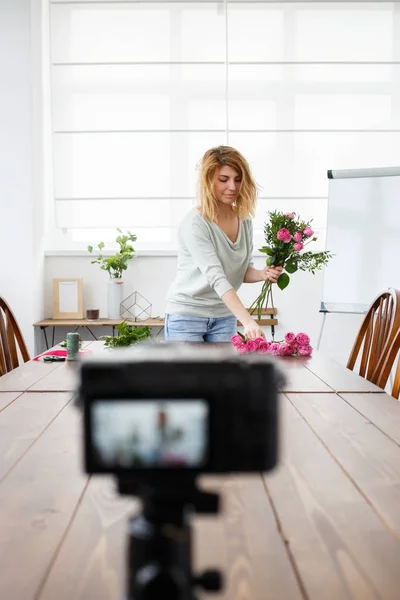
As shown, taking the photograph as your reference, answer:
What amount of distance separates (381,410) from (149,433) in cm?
116

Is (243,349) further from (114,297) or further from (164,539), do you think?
(114,297)

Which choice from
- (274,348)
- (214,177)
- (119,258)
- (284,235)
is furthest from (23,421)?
(119,258)

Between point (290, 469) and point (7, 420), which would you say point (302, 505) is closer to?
point (290, 469)

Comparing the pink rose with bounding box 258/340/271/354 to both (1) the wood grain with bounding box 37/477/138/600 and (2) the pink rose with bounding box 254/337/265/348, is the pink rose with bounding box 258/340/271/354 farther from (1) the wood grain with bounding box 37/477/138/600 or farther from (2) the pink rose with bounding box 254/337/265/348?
(1) the wood grain with bounding box 37/477/138/600

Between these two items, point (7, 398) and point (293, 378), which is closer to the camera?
point (7, 398)

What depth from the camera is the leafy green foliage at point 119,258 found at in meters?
4.10

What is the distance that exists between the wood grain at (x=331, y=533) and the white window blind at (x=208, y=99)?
339 cm

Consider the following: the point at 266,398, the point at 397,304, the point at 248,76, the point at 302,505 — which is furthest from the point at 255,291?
the point at 266,398

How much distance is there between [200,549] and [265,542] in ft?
0.26

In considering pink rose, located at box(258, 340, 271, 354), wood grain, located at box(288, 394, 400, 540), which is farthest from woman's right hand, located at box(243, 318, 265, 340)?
wood grain, located at box(288, 394, 400, 540)

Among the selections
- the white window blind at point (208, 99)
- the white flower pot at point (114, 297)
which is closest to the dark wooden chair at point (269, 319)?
the white window blind at point (208, 99)

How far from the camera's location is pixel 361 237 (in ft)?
12.9

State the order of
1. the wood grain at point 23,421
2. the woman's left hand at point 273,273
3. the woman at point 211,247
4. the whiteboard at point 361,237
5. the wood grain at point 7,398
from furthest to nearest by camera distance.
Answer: the whiteboard at point 361,237 < the woman at point 211,247 < the woman's left hand at point 273,273 < the wood grain at point 7,398 < the wood grain at point 23,421

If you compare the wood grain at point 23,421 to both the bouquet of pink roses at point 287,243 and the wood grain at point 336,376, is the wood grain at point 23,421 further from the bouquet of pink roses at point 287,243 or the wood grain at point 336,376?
the bouquet of pink roses at point 287,243
